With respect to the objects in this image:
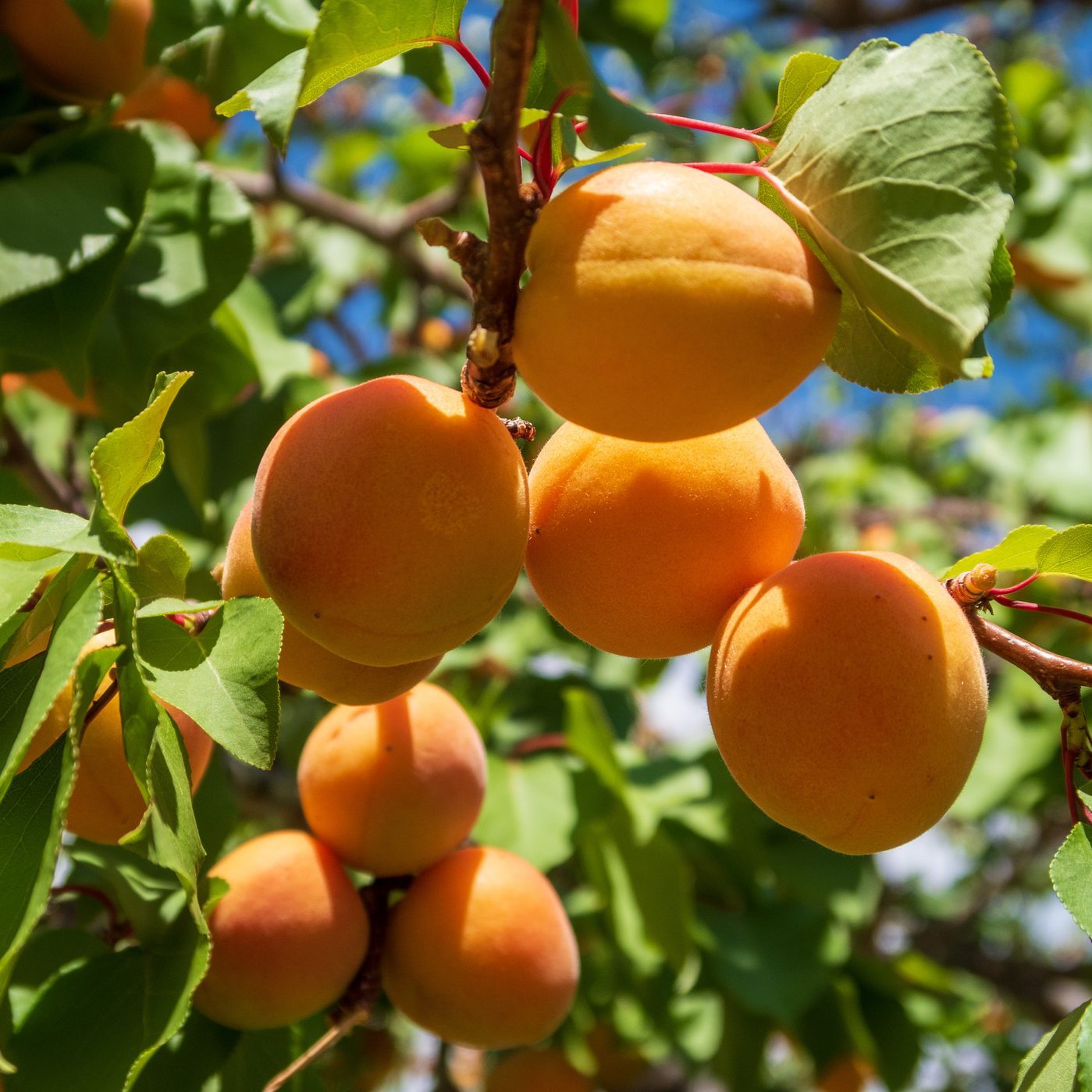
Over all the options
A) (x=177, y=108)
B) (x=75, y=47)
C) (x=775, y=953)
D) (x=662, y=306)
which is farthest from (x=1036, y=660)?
(x=177, y=108)

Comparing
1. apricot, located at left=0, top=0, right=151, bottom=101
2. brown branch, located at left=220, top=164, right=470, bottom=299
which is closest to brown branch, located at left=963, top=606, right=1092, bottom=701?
apricot, located at left=0, top=0, right=151, bottom=101

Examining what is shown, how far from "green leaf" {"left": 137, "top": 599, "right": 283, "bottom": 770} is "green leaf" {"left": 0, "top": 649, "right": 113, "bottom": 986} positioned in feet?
Answer: 0.16

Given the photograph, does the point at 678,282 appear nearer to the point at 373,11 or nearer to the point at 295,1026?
the point at 373,11

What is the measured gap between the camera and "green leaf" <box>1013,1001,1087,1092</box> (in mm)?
768

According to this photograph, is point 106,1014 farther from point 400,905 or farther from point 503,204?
point 503,204

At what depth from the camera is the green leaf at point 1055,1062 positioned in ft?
2.52

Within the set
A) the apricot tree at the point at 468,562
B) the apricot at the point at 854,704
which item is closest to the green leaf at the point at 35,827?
the apricot tree at the point at 468,562

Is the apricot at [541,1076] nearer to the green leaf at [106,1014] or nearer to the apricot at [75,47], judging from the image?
the green leaf at [106,1014]

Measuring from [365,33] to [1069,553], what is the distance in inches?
25.5

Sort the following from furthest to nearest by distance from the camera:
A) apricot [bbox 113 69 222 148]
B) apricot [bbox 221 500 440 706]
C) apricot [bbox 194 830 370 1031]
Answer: apricot [bbox 113 69 222 148], apricot [bbox 194 830 370 1031], apricot [bbox 221 500 440 706]

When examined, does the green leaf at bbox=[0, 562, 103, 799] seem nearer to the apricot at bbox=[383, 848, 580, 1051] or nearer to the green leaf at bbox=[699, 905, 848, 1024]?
the apricot at bbox=[383, 848, 580, 1051]

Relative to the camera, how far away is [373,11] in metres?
0.70

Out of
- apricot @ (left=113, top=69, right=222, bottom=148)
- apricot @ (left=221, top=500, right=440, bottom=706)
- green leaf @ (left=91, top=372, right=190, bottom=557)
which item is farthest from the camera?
apricot @ (left=113, top=69, right=222, bottom=148)

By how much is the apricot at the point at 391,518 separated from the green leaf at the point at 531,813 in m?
0.75
